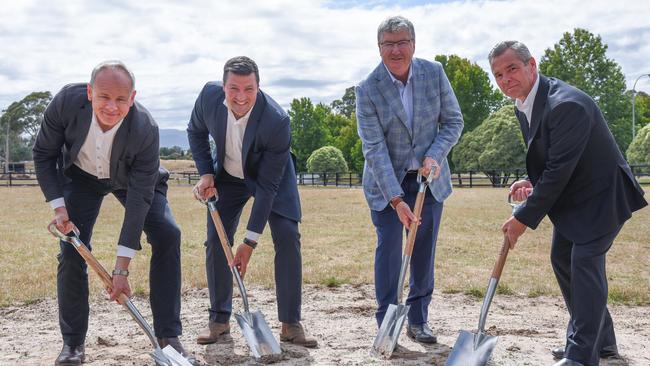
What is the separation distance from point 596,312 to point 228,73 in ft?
8.70

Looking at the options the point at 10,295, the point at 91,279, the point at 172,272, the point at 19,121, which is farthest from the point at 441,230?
the point at 19,121

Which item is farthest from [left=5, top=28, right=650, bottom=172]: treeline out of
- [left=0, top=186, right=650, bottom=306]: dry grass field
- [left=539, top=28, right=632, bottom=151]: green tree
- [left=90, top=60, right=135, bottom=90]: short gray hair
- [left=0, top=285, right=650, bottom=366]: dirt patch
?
[left=90, top=60, right=135, bottom=90]: short gray hair

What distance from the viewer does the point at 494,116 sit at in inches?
1724

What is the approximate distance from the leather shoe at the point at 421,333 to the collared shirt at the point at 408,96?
3.83 feet

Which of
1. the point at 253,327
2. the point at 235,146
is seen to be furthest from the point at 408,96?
the point at 253,327

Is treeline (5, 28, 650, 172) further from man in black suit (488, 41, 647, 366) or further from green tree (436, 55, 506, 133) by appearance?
man in black suit (488, 41, 647, 366)

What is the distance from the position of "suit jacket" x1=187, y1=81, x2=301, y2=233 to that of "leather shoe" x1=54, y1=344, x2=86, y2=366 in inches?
53.8

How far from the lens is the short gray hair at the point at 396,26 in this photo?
15.4 feet

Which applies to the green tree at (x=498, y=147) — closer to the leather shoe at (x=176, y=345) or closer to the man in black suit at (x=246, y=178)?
the man in black suit at (x=246, y=178)

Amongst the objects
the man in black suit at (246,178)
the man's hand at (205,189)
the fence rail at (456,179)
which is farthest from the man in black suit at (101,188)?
the fence rail at (456,179)

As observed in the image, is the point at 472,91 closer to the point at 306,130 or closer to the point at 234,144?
the point at 306,130

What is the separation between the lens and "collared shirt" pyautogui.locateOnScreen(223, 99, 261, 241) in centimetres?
481

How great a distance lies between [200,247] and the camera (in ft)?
35.3

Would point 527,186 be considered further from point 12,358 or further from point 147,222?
point 12,358
